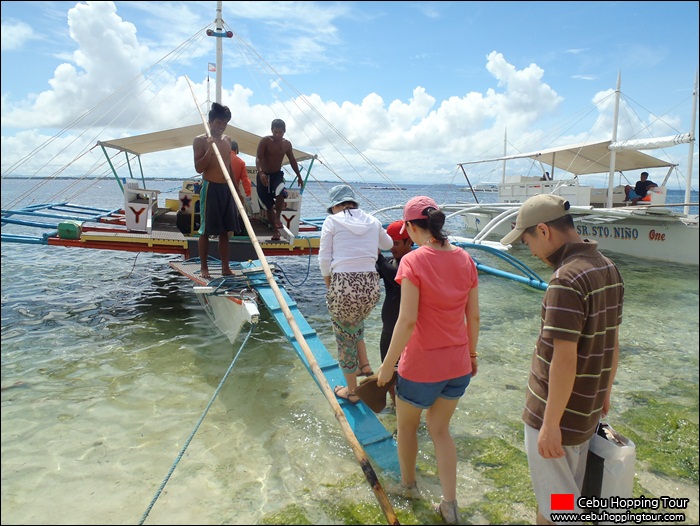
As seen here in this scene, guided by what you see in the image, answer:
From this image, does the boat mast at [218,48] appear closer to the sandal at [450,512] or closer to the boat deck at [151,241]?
the boat deck at [151,241]

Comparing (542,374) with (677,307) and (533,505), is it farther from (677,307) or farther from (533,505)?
(677,307)

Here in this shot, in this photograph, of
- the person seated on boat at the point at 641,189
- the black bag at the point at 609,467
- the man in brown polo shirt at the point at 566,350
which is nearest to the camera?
the man in brown polo shirt at the point at 566,350

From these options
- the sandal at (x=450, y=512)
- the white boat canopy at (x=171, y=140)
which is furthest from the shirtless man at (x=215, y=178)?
the sandal at (x=450, y=512)

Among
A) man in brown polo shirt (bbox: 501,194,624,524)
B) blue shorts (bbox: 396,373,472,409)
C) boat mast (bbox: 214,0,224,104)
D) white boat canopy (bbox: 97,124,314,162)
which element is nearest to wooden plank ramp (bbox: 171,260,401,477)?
blue shorts (bbox: 396,373,472,409)

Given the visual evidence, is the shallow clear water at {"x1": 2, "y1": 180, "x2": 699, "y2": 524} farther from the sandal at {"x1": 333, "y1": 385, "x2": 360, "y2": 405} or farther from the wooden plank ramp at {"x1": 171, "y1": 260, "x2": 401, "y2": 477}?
the sandal at {"x1": 333, "y1": 385, "x2": 360, "y2": 405}

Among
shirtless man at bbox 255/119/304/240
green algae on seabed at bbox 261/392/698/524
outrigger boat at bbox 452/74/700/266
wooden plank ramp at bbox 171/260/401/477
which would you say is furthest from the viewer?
outrigger boat at bbox 452/74/700/266

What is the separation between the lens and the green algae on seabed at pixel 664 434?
3.41 m

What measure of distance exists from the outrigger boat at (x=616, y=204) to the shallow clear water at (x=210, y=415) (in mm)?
6654

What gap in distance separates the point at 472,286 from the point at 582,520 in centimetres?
125

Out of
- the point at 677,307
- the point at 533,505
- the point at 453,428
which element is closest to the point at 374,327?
the point at 453,428

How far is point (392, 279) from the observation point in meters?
3.60

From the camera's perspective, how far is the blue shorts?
8.27ft

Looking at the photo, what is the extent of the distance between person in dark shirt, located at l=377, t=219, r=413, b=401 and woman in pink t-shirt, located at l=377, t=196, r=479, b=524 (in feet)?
2.82

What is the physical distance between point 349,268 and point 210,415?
1.99m
